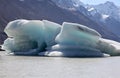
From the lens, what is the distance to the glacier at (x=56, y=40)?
25016 millimetres

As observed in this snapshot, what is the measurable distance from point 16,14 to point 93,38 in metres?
86.8

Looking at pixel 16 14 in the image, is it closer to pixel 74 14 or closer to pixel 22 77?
pixel 74 14

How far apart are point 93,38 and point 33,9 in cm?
10980

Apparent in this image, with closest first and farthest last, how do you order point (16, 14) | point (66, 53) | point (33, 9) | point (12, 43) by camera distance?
point (66, 53)
point (12, 43)
point (16, 14)
point (33, 9)

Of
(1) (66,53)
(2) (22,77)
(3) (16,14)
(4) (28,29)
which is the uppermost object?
(3) (16,14)

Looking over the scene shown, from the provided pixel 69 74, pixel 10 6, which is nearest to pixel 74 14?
pixel 10 6

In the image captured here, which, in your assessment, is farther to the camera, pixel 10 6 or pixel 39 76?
pixel 10 6

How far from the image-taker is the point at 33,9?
13388 cm

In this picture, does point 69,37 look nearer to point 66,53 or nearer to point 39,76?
point 66,53

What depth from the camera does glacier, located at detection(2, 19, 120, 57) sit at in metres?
25.0

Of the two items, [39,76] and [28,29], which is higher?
[28,29]

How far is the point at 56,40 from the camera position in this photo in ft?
85.4

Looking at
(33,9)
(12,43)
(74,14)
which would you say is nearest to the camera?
(12,43)

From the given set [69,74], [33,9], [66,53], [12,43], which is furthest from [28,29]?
[33,9]
